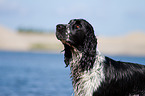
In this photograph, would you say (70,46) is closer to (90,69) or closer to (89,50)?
(89,50)

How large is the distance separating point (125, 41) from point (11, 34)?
3728 cm

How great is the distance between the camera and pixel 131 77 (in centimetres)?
491

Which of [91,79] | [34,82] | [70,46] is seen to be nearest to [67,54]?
[70,46]

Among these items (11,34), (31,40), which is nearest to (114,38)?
(31,40)

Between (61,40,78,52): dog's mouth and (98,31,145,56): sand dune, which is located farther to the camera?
(98,31,145,56): sand dune

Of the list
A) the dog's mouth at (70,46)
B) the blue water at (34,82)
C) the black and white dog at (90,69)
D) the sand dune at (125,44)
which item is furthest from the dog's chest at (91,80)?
the sand dune at (125,44)

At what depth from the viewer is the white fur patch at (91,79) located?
15.4 feet

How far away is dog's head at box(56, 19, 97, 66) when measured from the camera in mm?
4641

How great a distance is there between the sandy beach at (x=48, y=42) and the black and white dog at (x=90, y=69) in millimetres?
72069

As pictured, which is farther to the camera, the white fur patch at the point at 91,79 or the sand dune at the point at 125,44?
the sand dune at the point at 125,44

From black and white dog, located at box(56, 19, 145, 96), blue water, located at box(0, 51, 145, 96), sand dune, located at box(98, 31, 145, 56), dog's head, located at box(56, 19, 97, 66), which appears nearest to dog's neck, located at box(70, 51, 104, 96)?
black and white dog, located at box(56, 19, 145, 96)

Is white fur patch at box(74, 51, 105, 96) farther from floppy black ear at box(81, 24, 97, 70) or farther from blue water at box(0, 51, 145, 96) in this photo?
blue water at box(0, 51, 145, 96)

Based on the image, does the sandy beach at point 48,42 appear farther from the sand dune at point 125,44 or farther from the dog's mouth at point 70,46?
the dog's mouth at point 70,46

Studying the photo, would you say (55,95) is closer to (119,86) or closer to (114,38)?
(119,86)
